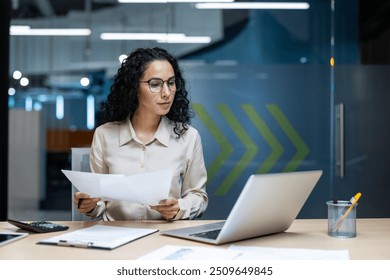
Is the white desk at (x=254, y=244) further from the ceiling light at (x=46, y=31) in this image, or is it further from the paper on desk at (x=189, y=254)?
the ceiling light at (x=46, y=31)

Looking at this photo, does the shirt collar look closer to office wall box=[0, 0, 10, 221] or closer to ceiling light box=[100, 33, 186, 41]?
ceiling light box=[100, 33, 186, 41]

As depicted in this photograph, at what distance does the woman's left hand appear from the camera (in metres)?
1.90

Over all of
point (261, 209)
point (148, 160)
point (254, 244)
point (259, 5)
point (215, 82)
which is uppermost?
point (259, 5)

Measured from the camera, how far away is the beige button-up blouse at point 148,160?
2264 millimetres

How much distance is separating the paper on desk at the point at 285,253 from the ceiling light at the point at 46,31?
2.97 metres

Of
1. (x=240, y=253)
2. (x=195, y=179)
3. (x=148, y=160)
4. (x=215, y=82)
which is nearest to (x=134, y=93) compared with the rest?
(x=148, y=160)

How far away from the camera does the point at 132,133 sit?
2336mm

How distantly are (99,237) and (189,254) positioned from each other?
36 centimetres

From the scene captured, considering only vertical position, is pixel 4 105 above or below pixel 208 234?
above

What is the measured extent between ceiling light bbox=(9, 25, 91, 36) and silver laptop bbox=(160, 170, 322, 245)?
2682 mm

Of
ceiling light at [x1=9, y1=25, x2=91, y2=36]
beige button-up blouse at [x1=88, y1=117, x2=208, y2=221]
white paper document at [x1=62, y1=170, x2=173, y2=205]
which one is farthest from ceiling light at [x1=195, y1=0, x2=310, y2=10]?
white paper document at [x1=62, y1=170, x2=173, y2=205]

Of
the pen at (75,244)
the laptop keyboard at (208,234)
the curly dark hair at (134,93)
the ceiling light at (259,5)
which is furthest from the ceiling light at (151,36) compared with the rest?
the pen at (75,244)

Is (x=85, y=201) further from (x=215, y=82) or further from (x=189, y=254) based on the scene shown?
(x=215, y=82)

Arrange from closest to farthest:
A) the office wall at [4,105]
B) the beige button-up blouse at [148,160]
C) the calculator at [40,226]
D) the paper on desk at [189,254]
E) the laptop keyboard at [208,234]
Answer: the paper on desk at [189,254] < the laptop keyboard at [208,234] < the calculator at [40,226] < the beige button-up blouse at [148,160] < the office wall at [4,105]
